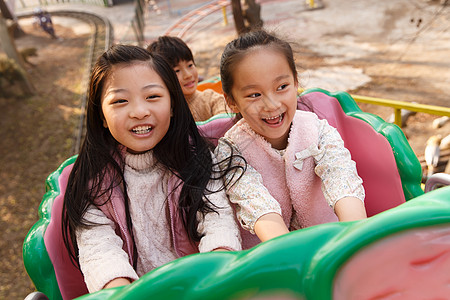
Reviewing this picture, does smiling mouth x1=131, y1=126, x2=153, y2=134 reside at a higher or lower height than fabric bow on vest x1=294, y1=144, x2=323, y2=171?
higher

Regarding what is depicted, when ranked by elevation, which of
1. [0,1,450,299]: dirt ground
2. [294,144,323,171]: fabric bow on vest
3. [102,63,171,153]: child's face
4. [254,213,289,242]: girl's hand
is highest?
[102,63,171,153]: child's face

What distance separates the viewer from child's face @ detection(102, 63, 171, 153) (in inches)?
35.1

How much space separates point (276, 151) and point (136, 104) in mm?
384

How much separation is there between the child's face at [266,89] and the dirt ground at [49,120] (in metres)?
1.73

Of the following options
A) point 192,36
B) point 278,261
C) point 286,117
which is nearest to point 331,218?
point 286,117

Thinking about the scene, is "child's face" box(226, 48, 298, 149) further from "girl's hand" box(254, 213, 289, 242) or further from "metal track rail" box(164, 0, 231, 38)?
"metal track rail" box(164, 0, 231, 38)

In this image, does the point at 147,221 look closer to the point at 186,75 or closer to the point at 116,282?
the point at 116,282

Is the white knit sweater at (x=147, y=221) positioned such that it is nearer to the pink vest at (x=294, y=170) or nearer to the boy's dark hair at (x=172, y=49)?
the pink vest at (x=294, y=170)

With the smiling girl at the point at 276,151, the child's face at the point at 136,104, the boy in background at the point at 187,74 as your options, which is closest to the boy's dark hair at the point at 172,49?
the boy in background at the point at 187,74

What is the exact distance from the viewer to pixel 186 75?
68.1 inches

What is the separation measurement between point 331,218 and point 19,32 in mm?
10009

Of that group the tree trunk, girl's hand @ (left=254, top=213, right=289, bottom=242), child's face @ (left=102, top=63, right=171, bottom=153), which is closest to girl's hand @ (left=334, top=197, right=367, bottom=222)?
girl's hand @ (left=254, top=213, right=289, bottom=242)

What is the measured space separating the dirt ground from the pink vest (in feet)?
5.30

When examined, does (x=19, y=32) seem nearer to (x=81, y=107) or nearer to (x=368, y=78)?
(x=81, y=107)
